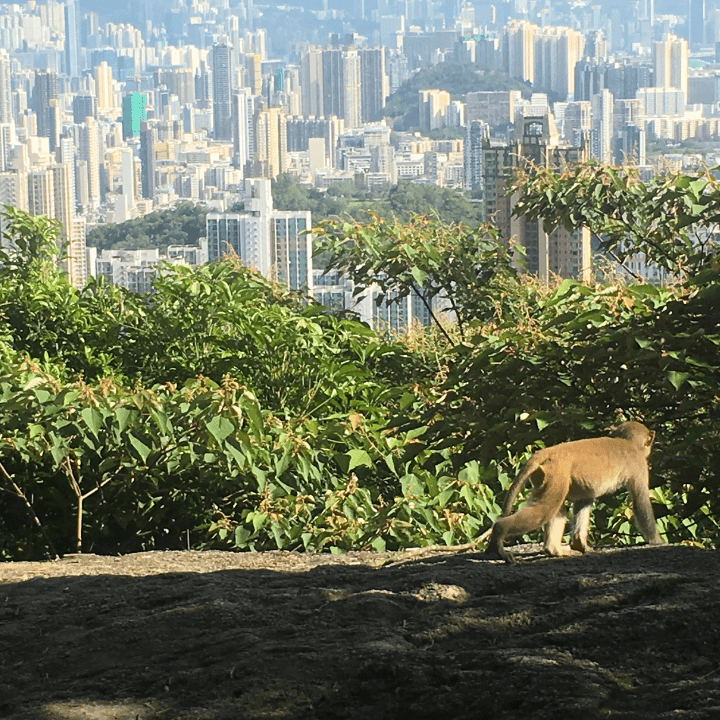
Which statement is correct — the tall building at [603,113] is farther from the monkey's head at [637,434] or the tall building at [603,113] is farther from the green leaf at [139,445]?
the monkey's head at [637,434]

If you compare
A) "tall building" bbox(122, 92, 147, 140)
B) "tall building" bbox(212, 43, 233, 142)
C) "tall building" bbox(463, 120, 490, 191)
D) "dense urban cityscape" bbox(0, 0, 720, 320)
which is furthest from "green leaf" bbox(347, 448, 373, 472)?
"tall building" bbox(212, 43, 233, 142)

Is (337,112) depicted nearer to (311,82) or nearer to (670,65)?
(311,82)

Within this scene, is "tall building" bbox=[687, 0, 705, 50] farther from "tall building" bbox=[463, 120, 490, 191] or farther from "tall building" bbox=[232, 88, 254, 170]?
"tall building" bbox=[463, 120, 490, 191]

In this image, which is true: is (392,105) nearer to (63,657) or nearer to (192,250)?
(192,250)

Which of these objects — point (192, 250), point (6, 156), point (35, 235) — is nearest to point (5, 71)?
point (6, 156)

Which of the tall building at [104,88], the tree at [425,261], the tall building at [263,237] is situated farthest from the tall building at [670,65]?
the tree at [425,261]
